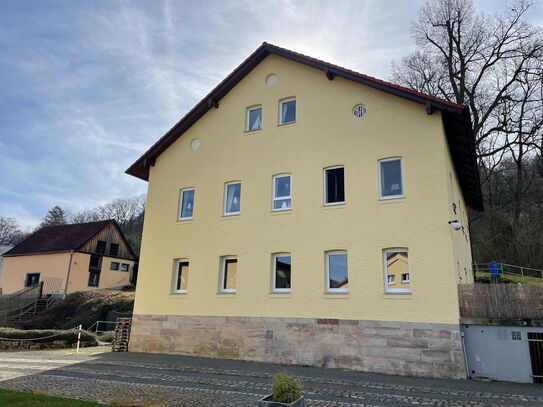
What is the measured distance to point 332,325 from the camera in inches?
503

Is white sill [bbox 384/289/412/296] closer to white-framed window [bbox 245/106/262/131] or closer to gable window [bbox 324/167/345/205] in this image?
gable window [bbox 324/167/345/205]

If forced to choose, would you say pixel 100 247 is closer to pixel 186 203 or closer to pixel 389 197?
pixel 186 203

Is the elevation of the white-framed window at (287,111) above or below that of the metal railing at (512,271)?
above

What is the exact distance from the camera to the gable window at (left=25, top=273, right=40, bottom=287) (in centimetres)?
3848

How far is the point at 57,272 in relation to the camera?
37.2 metres

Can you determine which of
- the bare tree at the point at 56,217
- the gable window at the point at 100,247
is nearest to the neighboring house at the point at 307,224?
the gable window at the point at 100,247

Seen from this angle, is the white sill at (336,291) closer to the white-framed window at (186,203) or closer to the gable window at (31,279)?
the white-framed window at (186,203)

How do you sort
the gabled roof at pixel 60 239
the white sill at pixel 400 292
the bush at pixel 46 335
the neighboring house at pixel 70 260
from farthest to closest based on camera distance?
the gabled roof at pixel 60 239
the neighboring house at pixel 70 260
the bush at pixel 46 335
the white sill at pixel 400 292

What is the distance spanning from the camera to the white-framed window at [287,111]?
15834mm

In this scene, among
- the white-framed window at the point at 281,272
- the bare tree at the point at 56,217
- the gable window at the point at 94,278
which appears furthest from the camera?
the bare tree at the point at 56,217

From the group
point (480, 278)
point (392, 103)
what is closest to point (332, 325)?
point (392, 103)

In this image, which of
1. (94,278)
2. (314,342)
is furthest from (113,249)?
(314,342)

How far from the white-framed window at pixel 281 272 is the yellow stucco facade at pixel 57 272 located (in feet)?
93.1

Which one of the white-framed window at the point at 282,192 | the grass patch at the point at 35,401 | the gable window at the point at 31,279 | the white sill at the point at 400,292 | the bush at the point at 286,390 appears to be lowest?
the grass patch at the point at 35,401
